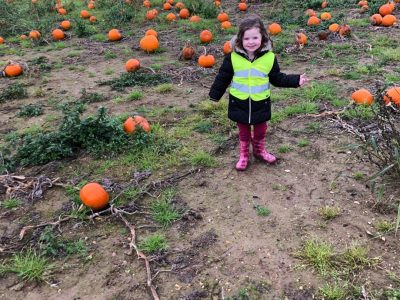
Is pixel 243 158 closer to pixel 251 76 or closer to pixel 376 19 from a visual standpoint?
pixel 251 76

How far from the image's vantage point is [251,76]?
4.18 m

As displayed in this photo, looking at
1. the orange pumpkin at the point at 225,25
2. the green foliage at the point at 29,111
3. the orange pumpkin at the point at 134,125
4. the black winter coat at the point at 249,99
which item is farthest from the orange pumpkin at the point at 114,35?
the black winter coat at the point at 249,99

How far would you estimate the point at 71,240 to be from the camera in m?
3.77

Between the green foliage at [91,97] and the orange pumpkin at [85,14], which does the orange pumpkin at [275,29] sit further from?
the orange pumpkin at [85,14]

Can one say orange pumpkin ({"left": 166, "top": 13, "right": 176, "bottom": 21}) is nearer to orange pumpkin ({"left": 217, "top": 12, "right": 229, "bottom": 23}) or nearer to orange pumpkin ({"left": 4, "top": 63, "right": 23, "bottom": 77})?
orange pumpkin ({"left": 217, "top": 12, "right": 229, "bottom": 23})

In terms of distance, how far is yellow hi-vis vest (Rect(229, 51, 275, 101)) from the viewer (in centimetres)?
415

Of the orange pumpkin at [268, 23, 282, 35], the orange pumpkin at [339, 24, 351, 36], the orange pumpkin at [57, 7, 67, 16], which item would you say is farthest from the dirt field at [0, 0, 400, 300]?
the orange pumpkin at [57, 7, 67, 16]

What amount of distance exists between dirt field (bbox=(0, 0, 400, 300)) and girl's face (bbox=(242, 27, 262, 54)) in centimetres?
129

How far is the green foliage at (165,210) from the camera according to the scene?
393 centimetres

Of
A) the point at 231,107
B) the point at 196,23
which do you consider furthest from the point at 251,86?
the point at 196,23

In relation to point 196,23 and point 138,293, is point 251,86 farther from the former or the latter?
point 196,23

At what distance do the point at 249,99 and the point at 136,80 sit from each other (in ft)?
11.7

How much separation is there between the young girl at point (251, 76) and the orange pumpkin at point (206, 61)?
3412 mm

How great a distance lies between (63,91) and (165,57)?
224 cm
